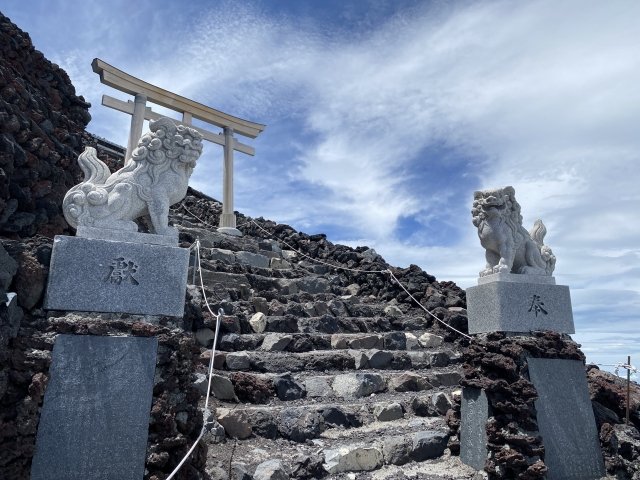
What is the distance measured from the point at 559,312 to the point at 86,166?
15.9ft

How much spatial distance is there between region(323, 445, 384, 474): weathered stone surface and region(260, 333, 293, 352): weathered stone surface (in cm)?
206

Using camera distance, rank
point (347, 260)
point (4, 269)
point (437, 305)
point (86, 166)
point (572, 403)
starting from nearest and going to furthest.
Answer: point (4, 269) < point (86, 166) < point (572, 403) < point (437, 305) < point (347, 260)

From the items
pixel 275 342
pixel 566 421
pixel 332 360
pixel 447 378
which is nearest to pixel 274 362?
pixel 275 342

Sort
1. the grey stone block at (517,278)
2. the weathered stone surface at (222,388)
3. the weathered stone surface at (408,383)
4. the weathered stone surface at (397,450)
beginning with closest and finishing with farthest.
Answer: the weathered stone surface at (397,450)
the grey stone block at (517,278)
the weathered stone surface at (222,388)
the weathered stone surface at (408,383)

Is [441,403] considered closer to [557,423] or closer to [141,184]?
[557,423]

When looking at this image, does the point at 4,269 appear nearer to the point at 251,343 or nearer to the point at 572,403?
the point at 251,343

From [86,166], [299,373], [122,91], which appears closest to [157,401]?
[86,166]

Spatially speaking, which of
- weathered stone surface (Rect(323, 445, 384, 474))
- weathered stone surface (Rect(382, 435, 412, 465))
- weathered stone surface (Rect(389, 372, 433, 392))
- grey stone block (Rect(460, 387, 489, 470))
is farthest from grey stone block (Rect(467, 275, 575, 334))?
weathered stone surface (Rect(323, 445, 384, 474))

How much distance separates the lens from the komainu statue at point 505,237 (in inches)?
212

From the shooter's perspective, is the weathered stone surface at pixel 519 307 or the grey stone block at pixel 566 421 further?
the weathered stone surface at pixel 519 307

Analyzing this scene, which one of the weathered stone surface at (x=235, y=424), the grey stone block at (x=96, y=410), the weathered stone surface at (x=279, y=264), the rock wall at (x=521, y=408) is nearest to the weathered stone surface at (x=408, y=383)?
the rock wall at (x=521, y=408)

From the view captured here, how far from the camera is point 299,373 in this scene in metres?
6.17

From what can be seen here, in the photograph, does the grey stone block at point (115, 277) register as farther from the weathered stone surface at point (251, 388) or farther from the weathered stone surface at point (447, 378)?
the weathered stone surface at point (447, 378)

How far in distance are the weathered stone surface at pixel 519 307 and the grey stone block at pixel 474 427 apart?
2.35ft
